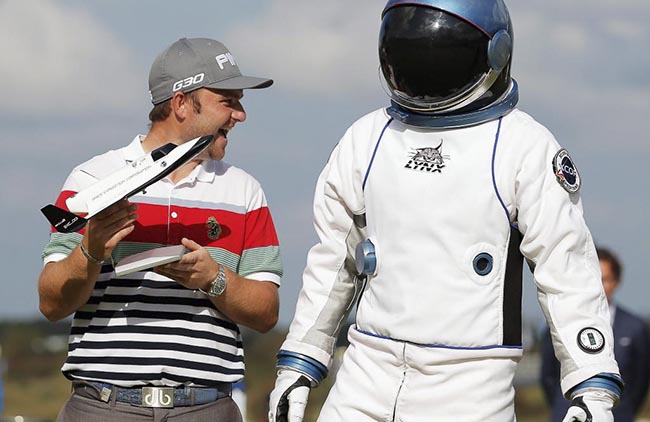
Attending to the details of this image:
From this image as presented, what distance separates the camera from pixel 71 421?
5.22m

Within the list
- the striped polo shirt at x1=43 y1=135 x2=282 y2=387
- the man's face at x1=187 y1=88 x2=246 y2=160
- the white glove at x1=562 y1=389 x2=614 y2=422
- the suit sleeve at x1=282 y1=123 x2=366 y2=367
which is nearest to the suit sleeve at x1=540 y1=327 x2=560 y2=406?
the striped polo shirt at x1=43 y1=135 x2=282 y2=387

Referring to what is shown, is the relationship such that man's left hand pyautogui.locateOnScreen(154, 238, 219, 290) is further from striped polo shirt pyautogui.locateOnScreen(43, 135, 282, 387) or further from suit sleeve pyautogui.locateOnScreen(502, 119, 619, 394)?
suit sleeve pyautogui.locateOnScreen(502, 119, 619, 394)

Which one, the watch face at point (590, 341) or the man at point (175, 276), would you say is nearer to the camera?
the watch face at point (590, 341)

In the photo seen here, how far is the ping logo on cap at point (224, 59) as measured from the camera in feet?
17.9

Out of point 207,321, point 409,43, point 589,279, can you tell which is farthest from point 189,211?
point 589,279

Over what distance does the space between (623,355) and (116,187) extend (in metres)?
5.08

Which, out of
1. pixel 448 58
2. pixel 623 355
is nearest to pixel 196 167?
pixel 448 58

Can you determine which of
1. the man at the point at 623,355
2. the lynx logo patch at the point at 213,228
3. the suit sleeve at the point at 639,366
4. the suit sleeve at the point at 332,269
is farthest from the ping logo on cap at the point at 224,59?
the suit sleeve at the point at 639,366

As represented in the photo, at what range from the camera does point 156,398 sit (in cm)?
515

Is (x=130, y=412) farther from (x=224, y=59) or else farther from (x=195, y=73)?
(x=224, y=59)

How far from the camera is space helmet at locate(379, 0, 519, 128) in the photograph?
461 cm

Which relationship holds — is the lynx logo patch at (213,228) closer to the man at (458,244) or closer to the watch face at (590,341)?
the man at (458,244)

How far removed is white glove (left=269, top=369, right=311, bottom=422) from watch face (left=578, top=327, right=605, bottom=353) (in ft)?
3.47

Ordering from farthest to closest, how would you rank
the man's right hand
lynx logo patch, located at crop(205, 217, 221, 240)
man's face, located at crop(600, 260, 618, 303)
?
man's face, located at crop(600, 260, 618, 303) < lynx logo patch, located at crop(205, 217, 221, 240) < the man's right hand
